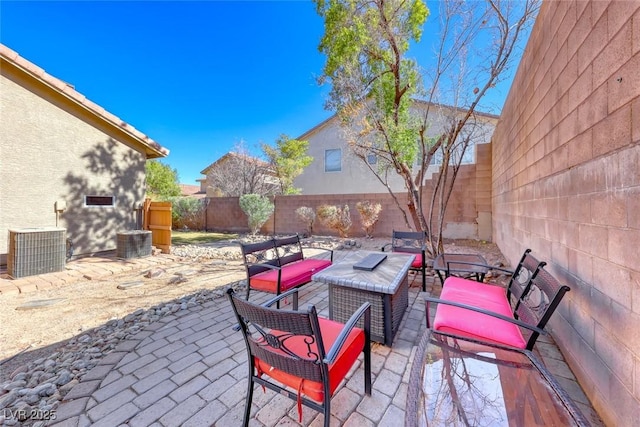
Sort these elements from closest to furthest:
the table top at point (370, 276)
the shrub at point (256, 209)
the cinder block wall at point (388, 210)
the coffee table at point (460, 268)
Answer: the table top at point (370, 276) → the coffee table at point (460, 268) → the cinder block wall at point (388, 210) → the shrub at point (256, 209)

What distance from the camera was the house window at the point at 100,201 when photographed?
600cm

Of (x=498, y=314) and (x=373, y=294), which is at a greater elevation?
(x=498, y=314)

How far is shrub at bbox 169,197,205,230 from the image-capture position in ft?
38.1

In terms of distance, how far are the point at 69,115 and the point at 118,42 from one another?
10.3 feet

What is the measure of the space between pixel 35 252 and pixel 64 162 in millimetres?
2345

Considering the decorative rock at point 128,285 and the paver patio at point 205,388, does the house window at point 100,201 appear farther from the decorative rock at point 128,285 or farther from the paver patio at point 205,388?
the paver patio at point 205,388

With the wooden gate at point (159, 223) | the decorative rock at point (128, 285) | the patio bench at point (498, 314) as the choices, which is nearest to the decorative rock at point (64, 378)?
the decorative rock at point (128, 285)

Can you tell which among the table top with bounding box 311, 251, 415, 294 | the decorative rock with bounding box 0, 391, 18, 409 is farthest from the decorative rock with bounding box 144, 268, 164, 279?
the table top with bounding box 311, 251, 415, 294

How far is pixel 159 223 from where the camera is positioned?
671 cm

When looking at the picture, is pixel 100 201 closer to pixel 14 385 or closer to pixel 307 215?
pixel 14 385

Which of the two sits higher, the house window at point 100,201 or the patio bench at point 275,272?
the house window at point 100,201

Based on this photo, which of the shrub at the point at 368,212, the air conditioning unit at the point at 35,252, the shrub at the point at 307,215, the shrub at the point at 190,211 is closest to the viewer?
the air conditioning unit at the point at 35,252

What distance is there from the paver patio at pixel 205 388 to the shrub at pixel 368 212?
215 inches

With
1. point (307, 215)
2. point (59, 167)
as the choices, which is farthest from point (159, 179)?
point (307, 215)
